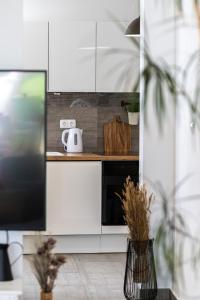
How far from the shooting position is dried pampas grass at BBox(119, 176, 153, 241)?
4008mm

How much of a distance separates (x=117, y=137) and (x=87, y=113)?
42cm

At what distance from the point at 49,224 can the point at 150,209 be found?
1766 mm

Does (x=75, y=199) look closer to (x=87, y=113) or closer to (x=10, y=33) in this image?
(x=87, y=113)

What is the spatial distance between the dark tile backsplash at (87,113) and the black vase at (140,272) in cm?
246

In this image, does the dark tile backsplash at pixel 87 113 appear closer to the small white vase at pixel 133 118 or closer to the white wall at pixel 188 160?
the small white vase at pixel 133 118

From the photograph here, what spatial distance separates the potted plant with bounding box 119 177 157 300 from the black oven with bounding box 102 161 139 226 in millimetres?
1526

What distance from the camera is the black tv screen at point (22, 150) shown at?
3650 millimetres

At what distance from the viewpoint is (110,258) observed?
5.84 meters

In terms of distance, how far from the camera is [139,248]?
416 centimetres

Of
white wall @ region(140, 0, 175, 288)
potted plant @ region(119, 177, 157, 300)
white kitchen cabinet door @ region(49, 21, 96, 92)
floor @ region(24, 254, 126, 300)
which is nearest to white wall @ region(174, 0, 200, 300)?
white wall @ region(140, 0, 175, 288)

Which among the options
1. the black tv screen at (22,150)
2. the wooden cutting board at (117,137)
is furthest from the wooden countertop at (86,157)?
the black tv screen at (22,150)

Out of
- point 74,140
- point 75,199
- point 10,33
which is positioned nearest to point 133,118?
point 74,140

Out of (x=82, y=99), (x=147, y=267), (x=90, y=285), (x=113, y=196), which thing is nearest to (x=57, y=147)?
(x=82, y=99)

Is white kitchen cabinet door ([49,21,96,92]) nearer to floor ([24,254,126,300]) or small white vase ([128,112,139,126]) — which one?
small white vase ([128,112,139,126])
